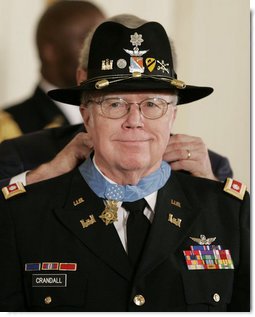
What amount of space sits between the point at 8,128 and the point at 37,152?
1.25 metres

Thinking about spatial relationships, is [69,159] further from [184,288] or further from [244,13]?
[244,13]

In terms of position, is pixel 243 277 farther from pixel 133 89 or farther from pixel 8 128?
pixel 8 128

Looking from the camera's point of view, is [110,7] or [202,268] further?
[110,7]

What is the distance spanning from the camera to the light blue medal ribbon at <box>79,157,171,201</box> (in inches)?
78.3

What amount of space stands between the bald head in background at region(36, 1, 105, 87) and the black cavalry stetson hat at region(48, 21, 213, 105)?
1651 millimetres

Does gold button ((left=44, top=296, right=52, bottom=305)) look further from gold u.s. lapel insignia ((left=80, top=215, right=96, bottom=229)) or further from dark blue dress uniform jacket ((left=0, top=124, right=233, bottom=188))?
dark blue dress uniform jacket ((left=0, top=124, right=233, bottom=188))

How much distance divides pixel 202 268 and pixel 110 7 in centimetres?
268

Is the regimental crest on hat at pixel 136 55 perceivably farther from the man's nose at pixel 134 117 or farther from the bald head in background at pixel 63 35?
the bald head in background at pixel 63 35

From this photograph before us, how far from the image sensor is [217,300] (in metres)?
1.94

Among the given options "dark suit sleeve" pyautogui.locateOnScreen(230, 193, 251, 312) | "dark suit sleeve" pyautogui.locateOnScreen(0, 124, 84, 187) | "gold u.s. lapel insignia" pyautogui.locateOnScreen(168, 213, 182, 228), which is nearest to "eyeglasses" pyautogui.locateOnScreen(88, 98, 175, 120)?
"gold u.s. lapel insignia" pyautogui.locateOnScreen(168, 213, 182, 228)

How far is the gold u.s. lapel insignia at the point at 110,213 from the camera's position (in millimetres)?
1990

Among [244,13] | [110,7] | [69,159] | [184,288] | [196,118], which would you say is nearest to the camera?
[184,288]

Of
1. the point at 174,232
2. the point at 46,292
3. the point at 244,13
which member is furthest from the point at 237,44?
the point at 46,292

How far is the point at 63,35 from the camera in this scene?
151 inches
